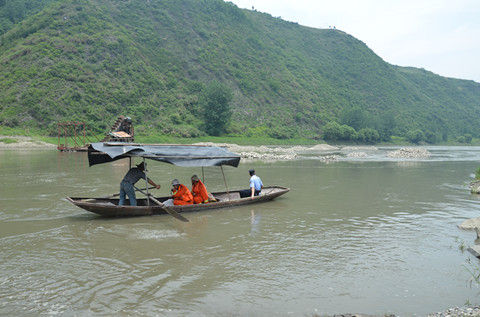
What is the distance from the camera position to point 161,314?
5.68 meters

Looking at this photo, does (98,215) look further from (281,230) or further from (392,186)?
(392,186)

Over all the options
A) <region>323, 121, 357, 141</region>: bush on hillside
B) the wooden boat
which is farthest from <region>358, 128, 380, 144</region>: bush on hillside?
the wooden boat

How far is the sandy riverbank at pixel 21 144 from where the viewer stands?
46369 mm

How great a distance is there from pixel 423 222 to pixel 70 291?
35.5 ft

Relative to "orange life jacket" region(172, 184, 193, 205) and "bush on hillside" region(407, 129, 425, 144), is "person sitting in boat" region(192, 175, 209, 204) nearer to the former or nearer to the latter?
"orange life jacket" region(172, 184, 193, 205)

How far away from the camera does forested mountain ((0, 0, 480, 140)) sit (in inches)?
2392

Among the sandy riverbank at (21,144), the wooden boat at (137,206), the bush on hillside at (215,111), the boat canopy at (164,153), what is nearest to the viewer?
the wooden boat at (137,206)

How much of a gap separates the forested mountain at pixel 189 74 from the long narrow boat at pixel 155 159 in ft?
154

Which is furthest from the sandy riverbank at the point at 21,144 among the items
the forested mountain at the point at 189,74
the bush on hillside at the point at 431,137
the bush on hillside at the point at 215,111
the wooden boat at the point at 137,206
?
the bush on hillside at the point at 431,137

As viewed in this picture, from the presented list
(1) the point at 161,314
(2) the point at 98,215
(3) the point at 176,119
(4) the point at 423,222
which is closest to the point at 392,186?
(4) the point at 423,222

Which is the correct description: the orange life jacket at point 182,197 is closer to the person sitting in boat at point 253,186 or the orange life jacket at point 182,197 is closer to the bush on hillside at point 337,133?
the person sitting in boat at point 253,186

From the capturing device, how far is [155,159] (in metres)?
12.6

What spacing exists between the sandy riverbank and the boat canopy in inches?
1568

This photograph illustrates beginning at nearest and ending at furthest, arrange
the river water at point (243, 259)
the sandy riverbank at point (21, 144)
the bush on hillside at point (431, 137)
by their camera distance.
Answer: the river water at point (243, 259)
the sandy riverbank at point (21, 144)
the bush on hillside at point (431, 137)
